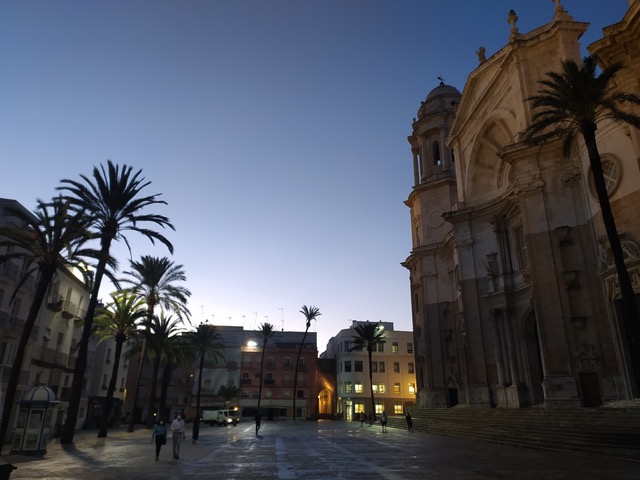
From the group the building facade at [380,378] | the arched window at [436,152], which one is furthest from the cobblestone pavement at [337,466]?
the building facade at [380,378]

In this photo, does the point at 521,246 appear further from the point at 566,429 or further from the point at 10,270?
the point at 10,270

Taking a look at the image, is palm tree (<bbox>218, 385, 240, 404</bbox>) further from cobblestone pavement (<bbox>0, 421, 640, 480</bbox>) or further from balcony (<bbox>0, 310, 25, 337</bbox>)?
cobblestone pavement (<bbox>0, 421, 640, 480</bbox>)

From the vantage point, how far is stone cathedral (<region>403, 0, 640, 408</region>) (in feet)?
75.4

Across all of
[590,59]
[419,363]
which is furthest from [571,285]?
[419,363]

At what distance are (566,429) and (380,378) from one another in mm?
56583

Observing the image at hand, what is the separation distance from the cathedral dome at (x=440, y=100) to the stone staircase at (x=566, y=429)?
34.2 meters

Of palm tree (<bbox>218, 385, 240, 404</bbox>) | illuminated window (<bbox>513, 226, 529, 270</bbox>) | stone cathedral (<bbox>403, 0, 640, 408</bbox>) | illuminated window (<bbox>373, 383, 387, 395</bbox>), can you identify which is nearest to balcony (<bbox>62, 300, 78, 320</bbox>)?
stone cathedral (<bbox>403, 0, 640, 408</bbox>)

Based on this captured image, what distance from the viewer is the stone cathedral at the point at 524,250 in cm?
2298

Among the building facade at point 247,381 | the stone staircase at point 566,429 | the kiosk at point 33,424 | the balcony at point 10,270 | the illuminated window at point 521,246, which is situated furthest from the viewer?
the building facade at point 247,381

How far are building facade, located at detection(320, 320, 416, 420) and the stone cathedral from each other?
2782 centimetres

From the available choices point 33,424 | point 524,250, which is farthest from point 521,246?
point 33,424

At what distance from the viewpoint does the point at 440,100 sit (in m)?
52.8

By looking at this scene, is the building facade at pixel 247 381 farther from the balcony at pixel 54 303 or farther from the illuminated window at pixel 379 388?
the balcony at pixel 54 303

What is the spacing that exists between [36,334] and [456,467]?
110ft
